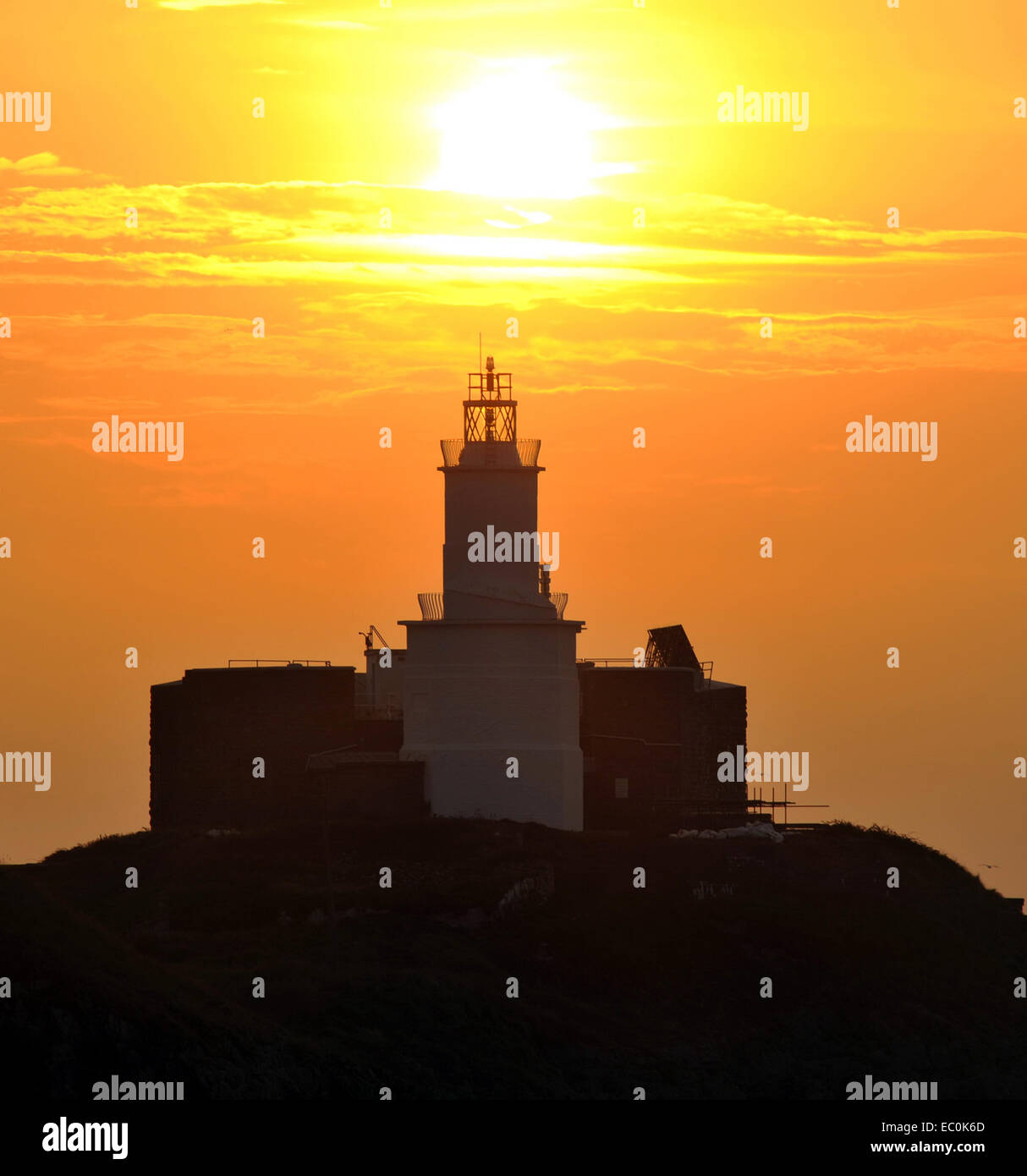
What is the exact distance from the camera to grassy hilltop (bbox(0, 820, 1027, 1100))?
44469 mm

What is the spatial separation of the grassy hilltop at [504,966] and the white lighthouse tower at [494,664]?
179cm

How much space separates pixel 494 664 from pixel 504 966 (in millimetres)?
11763

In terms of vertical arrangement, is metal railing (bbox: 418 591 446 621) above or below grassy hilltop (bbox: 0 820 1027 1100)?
above

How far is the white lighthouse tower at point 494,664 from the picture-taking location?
6281 centimetres

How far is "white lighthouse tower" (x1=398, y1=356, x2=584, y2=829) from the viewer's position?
62812 millimetres

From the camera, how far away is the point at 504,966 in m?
53.2

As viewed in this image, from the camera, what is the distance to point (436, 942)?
176ft

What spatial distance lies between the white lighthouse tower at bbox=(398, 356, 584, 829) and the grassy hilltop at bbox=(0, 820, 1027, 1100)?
1793 millimetres

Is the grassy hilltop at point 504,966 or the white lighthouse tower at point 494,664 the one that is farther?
the white lighthouse tower at point 494,664

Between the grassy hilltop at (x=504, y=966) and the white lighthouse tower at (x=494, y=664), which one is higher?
the white lighthouse tower at (x=494, y=664)

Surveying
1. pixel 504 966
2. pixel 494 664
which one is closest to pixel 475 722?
pixel 494 664

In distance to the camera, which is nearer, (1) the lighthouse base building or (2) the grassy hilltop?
(2) the grassy hilltop

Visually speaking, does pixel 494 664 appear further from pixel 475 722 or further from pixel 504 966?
pixel 504 966
